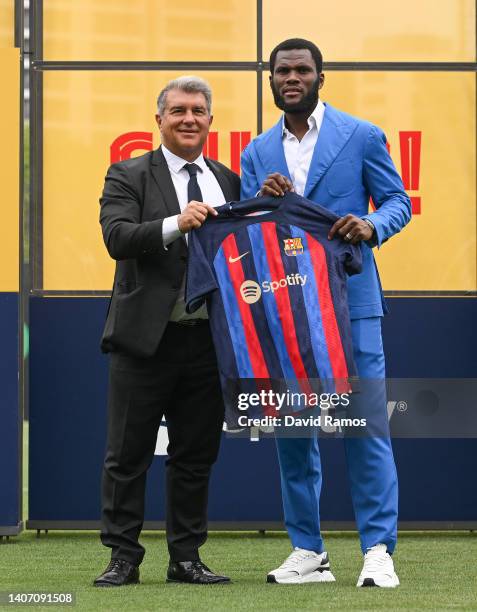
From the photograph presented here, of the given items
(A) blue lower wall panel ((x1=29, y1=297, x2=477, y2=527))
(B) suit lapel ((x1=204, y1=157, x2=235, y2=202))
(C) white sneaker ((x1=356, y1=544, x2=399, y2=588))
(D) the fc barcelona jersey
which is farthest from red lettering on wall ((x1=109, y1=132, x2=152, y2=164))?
(C) white sneaker ((x1=356, y1=544, x2=399, y2=588))

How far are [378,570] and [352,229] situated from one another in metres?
1.20

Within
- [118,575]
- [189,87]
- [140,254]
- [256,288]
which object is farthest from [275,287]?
[118,575]

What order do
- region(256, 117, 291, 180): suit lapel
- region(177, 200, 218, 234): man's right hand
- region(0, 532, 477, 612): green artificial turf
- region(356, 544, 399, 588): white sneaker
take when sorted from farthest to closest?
region(256, 117, 291, 180): suit lapel
region(356, 544, 399, 588): white sneaker
region(177, 200, 218, 234): man's right hand
region(0, 532, 477, 612): green artificial turf

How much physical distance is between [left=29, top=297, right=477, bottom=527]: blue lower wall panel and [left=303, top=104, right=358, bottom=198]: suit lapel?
189 cm

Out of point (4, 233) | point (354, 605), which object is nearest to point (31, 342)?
point (4, 233)

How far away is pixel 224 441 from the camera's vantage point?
22.5ft

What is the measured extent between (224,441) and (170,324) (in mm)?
1909

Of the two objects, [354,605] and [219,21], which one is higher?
[219,21]

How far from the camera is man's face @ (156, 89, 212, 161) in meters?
5.02

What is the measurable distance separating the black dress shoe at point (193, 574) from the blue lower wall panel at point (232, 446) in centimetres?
164

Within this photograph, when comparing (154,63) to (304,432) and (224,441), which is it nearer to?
(224,441)

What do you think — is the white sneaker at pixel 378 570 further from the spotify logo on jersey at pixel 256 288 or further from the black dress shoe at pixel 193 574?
the spotify logo on jersey at pixel 256 288

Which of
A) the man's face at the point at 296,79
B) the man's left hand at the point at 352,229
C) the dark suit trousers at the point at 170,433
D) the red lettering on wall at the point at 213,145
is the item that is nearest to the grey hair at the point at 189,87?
the man's face at the point at 296,79

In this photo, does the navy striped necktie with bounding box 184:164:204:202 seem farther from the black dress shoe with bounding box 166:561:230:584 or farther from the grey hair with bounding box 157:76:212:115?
the black dress shoe with bounding box 166:561:230:584
